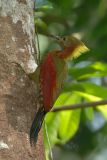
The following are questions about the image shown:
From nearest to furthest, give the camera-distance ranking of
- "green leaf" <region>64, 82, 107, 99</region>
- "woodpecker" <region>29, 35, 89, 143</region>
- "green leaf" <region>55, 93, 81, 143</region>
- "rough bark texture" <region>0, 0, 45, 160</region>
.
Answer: "rough bark texture" <region>0, 0, 45, 160</region>
"woodpecker" <region>29, 35, 89, 143</region>
"green leaf" <region>64, 82, 107, 99</region>
"green leaf" <region>55, 93, 81, 143</region>

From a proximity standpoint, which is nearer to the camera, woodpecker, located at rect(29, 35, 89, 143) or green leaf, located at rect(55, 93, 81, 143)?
woodpecker, located at rect(29, 35, 89, 143)

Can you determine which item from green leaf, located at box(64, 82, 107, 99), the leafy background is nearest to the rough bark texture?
the leafy background

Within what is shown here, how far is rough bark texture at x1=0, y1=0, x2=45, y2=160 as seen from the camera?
2.49 m

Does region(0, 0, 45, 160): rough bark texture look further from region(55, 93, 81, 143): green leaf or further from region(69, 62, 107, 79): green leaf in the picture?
region(55, 93, 81, 143): green leaf

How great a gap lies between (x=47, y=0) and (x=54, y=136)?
91 centimetres

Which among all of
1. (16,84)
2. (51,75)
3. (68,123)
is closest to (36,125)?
(16,84)

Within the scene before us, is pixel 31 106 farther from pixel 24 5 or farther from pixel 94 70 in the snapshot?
pixel 94 70

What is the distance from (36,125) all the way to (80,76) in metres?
1.08

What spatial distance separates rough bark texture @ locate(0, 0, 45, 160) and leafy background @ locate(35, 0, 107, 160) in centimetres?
73

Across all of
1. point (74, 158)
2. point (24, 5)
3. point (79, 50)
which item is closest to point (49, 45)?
point (74, 158)

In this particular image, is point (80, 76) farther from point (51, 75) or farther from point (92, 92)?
point (51, 75)

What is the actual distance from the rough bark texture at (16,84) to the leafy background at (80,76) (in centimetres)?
73

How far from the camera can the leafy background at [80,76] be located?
12.2ft

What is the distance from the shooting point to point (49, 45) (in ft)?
18.8
